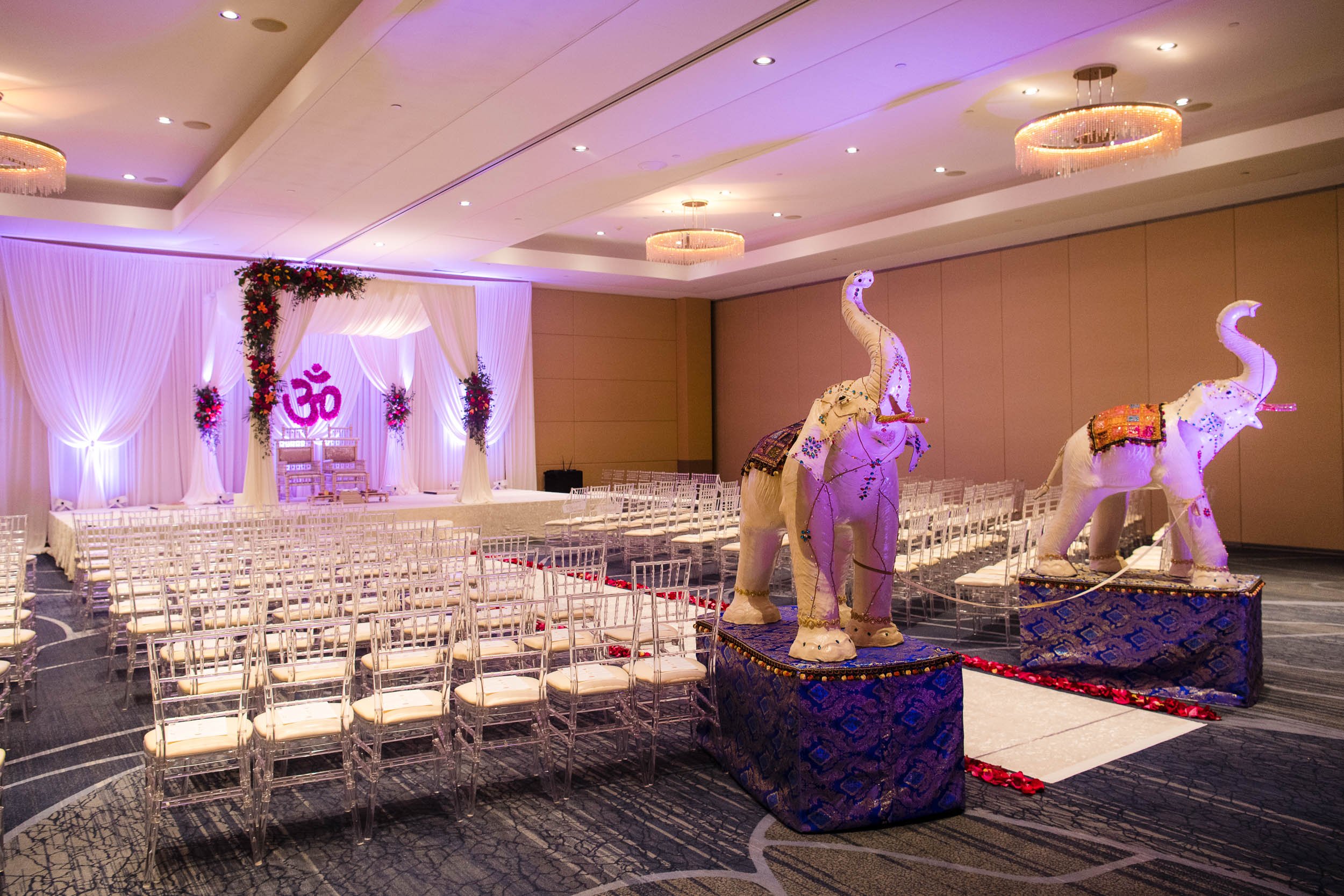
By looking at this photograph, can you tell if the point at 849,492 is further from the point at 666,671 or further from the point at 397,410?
the point at 397,410

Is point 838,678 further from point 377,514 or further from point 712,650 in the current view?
point 377,514

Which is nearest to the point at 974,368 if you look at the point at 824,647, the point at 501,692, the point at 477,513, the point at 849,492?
the point at 477,513

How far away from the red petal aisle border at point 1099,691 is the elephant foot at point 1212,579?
2.12 feet

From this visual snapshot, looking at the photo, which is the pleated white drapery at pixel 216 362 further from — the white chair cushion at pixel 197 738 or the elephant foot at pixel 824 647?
the elephant foot at pixel 824 647

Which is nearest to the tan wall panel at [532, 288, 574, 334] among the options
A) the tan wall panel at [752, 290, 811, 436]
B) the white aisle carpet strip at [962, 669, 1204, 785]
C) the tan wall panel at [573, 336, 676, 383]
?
the tan wall panel at [573, 336, 676, 383]

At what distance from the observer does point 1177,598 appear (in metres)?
5.10

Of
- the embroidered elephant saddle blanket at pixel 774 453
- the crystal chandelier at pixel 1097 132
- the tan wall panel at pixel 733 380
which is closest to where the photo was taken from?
the embroidered elephant saddle blanket at pixel 774 453

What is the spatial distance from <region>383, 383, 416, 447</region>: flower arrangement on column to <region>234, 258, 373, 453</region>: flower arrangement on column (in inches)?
128

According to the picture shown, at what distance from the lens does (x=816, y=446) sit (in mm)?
3639

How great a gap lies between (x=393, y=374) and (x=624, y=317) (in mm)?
4565

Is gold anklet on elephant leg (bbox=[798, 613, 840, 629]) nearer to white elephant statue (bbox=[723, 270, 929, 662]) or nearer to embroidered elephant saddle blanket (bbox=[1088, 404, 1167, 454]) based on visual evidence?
white elephant statue (bbox=[723, 270, 929, 662])

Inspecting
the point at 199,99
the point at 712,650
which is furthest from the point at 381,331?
the point at 712,650

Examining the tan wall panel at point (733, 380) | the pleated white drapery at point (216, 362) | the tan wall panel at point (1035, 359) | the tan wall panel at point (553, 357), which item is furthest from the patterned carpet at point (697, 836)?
the tan wall panel at point (733, 380)

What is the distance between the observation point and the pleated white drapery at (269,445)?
37.3 ft
